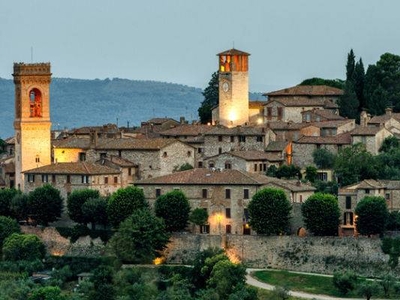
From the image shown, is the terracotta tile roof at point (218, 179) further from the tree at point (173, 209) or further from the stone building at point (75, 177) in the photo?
the stone building at point (75, 177)

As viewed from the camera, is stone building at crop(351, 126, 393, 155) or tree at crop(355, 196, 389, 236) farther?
stone building at crop(351, 126, 393, 155)

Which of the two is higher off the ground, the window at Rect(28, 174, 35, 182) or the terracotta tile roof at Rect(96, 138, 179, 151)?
the terracotta tile roof at Rect(96, 138, 179, 151)

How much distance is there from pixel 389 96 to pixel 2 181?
908 inches

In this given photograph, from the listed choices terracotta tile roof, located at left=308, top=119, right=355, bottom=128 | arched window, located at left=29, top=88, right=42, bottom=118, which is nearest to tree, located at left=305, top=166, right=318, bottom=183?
terracotta tile roof, located at left=308, top=119, right=355, bottom=128

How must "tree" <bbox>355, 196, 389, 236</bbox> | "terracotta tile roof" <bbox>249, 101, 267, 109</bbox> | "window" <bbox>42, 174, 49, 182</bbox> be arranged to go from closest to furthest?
"tree" <bbox>355, 196, 389, 236</bbox> < "window" <bbox>42, 174, 49, 182</bbox> < "terracotta tile roof" <bbox>249, 101, 267, 109</bbox>

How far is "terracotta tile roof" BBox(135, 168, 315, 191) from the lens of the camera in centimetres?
7881

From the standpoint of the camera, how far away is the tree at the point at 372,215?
7400 centimetres

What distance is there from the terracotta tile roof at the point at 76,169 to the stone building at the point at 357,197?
43.6 ft

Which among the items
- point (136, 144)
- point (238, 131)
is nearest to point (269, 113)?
point (238, 131)

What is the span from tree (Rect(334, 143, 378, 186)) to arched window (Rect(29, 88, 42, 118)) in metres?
16.8

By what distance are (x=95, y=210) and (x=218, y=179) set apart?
588 cm

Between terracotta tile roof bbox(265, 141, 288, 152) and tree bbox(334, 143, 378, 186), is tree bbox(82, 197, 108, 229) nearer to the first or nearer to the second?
terracotta tile roof bbox(265, 141, 288, 152)

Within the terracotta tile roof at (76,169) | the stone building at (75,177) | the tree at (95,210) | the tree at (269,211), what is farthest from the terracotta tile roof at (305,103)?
the tree at (269,211)

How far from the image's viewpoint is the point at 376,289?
70000 millimetres
